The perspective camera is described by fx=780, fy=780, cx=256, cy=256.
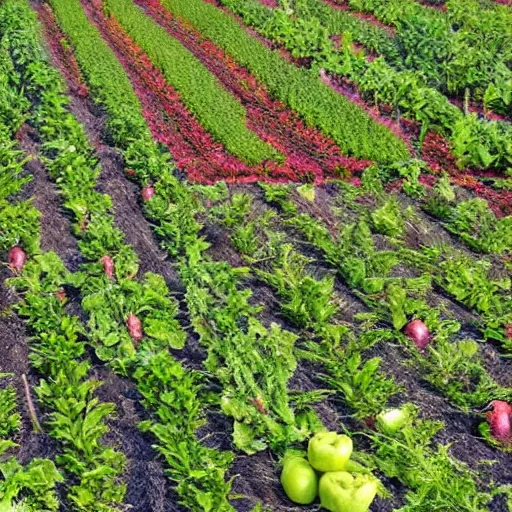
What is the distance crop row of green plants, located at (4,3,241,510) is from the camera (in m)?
5.26

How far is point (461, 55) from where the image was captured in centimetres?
1226

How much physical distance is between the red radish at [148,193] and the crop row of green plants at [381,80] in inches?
160

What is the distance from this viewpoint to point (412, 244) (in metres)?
8.37

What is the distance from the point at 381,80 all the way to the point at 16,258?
6.56m

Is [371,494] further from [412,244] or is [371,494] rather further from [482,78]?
[482,78]

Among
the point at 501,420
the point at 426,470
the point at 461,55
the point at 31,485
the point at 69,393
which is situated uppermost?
the point at 461,55

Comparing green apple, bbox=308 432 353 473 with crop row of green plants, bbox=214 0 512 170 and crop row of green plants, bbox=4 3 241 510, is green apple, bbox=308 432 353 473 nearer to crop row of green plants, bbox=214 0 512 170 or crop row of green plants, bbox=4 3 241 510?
crop row of green plants, bbox=4 3 241 510

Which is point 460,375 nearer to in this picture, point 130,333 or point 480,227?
point 480,227

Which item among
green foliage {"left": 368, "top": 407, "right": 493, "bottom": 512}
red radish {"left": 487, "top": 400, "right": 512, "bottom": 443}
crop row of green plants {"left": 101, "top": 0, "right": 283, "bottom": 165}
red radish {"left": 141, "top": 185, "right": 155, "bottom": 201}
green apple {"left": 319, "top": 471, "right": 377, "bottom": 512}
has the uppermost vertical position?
crop row of green plants {"left": 101, "top": 0, "right": 283, "bottom": 165}

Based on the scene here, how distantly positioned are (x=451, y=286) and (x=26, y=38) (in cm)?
876

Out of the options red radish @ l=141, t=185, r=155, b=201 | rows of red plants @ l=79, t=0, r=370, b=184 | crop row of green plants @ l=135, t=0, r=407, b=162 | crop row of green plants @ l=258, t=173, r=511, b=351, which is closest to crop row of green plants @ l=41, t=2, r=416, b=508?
red radish @ l=141, t=185, r=155, b=201

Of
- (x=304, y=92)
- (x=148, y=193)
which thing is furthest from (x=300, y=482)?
(x=304, y=92)

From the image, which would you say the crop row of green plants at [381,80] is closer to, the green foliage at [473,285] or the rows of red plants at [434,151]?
the rows of red plants at [434,151]

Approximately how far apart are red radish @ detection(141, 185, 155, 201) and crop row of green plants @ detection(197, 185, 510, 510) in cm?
139
